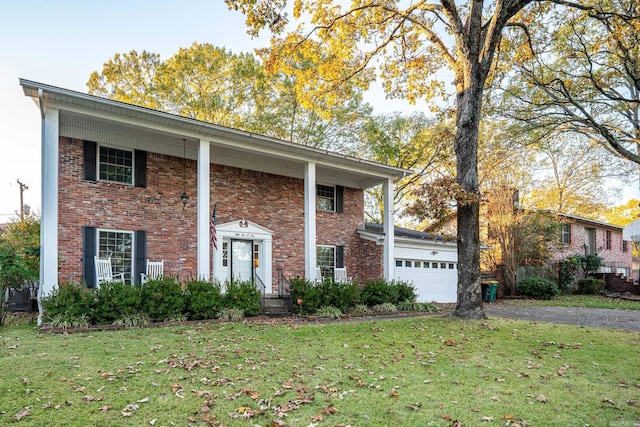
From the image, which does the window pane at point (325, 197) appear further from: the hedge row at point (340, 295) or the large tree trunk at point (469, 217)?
the large tree trunk at point (469, 217)

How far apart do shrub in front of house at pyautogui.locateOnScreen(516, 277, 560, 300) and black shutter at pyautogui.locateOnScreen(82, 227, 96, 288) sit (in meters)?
18.4

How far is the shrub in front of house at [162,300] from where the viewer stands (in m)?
9.18

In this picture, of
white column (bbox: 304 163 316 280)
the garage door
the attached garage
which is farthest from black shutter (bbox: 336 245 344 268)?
white column (bbox: 304 163 316 280)

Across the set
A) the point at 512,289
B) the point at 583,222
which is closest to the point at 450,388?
the point at 512,289

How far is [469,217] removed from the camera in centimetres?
1061

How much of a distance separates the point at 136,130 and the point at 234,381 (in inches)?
334

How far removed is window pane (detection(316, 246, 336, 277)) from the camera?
51.9 ft

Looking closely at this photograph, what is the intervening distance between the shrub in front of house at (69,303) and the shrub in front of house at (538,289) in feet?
61.0

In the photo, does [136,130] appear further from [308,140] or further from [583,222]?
[583,222]

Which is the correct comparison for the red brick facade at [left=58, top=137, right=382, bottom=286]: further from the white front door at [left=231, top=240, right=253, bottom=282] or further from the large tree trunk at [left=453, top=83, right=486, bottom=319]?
the large tree trunk at [left=453, top=83, right=486, bottom=319]

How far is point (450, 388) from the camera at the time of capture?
4859mm

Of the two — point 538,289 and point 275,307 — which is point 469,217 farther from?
point 538,289

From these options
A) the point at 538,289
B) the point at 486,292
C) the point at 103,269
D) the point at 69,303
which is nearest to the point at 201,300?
the point at 69,303

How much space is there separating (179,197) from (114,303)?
4610mm
